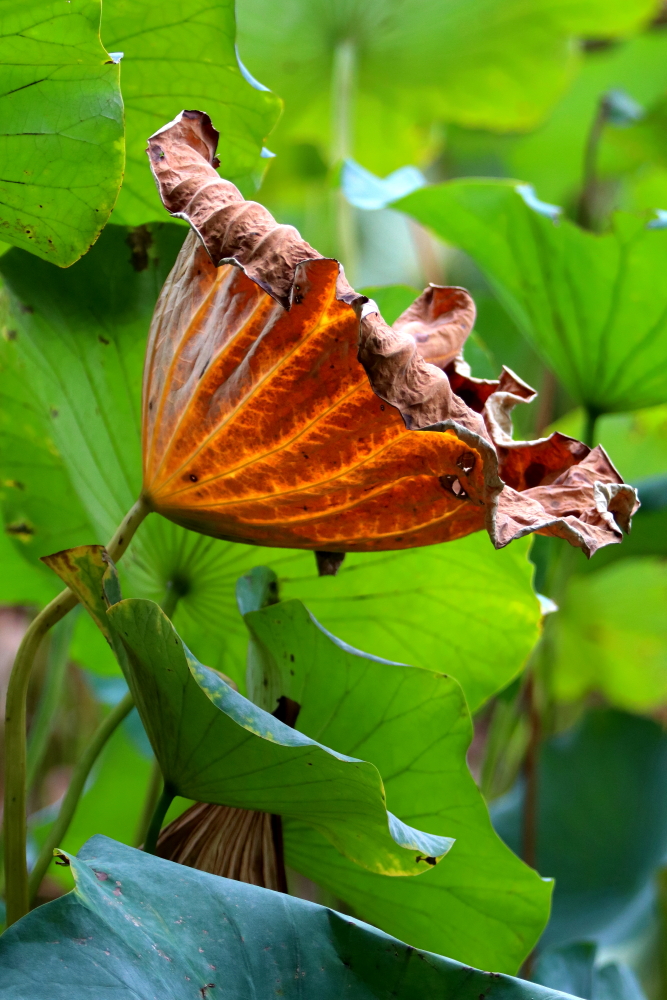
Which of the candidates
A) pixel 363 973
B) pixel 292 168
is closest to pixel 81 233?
pixel 363 973

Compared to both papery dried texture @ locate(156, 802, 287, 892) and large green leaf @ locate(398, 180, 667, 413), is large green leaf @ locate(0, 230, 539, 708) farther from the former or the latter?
large green leaf @ locate(398, 180, 667, 413)

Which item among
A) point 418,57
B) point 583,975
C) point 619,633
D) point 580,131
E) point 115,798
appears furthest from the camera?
point 580,131

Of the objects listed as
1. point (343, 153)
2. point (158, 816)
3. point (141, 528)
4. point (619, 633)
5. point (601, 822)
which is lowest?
point (601, 822)

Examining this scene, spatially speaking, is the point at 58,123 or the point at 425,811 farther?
the point at 425,811

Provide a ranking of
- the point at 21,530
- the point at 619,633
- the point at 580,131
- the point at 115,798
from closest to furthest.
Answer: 1. the point at 21,530
2. the point at 115,798
3. the point at 619,633
4. the point at 580,131

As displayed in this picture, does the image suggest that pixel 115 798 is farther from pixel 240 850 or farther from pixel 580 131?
pixel 580 131

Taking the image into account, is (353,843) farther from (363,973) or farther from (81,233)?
(81,233)

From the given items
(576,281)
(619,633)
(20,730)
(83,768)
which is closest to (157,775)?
(83,768)
